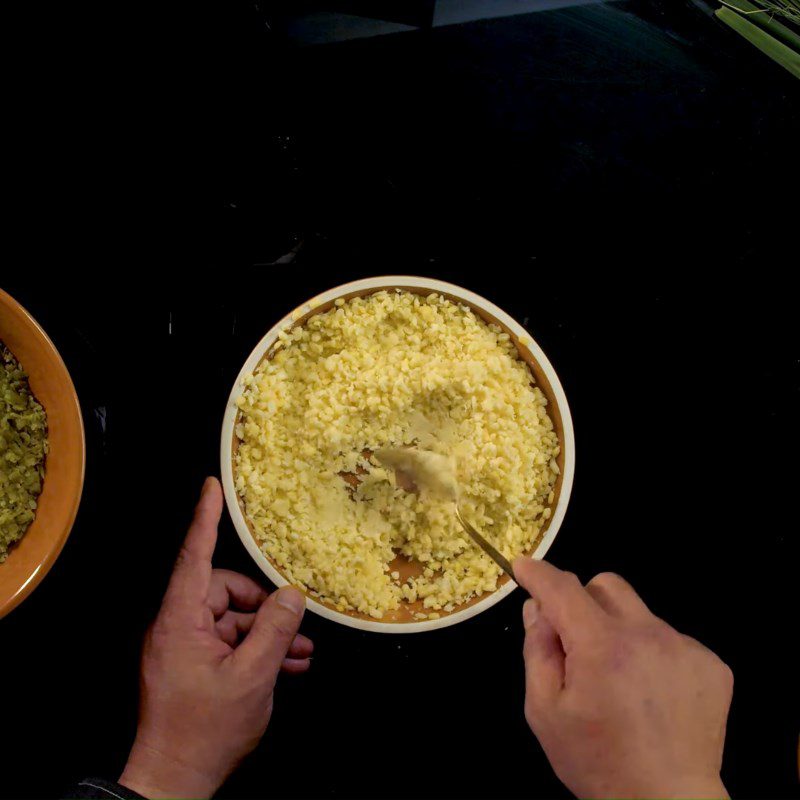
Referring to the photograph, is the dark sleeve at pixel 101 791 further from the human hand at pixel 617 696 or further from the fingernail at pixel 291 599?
the human hand at pixel 617 696

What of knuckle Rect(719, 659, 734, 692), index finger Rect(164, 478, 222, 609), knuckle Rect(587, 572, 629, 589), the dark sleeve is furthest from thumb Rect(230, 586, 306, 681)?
knuckle Rect(719, 659, 734, 692)

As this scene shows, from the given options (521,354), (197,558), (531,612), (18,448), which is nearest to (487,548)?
(531,612)

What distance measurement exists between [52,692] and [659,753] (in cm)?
97

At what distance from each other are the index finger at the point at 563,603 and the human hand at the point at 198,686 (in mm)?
360

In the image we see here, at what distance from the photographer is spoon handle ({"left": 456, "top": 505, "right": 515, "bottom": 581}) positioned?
97 centimetres

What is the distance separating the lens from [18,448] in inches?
37.2

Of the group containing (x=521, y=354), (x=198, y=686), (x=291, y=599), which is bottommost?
(x=198, y=686)

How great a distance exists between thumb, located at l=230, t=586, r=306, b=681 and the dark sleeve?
244 mm

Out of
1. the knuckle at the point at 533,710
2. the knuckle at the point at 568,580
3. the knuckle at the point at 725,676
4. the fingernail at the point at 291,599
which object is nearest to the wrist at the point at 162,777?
the fingernail at the point at 291,599

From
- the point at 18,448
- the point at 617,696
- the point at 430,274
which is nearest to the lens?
the point at 617,696

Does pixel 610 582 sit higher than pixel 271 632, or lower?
higher

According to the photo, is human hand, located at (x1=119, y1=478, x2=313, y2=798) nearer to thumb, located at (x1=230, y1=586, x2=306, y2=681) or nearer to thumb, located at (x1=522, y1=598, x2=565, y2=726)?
thumb, located at (x1=230, y1=586, x2=306, y2=681)

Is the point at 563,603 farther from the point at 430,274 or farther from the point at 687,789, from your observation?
the point at 430,274

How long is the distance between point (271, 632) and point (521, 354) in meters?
0.60
